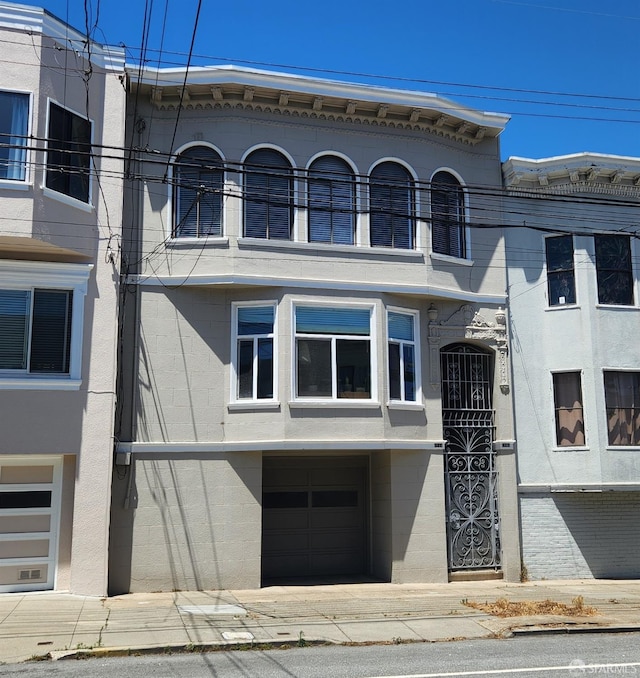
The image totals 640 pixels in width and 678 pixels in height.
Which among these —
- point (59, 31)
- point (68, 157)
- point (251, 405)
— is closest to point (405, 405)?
point (251, 405)

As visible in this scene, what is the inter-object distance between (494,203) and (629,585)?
861 centimetres

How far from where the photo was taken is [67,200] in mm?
14758

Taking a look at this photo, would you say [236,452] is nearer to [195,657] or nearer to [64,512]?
[64,512]

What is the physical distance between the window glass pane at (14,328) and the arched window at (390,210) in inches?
278

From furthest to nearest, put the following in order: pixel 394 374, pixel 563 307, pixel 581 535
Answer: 1. pixel 563 307
2. pixel 581 535
3. pixel 394 374

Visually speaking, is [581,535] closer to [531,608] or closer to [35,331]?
[531,608]

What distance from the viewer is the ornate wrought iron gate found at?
16672 mm

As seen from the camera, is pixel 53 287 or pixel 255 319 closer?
pixel 53 287

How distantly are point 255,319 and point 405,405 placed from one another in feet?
11.5

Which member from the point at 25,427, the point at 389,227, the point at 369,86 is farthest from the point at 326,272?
the point at 25,427

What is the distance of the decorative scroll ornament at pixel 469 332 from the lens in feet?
55.3

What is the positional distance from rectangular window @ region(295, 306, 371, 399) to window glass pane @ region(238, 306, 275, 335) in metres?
0.56

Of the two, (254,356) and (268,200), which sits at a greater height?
(268,200)

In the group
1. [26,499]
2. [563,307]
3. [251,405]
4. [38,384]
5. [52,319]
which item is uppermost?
Answer: [563,307]
